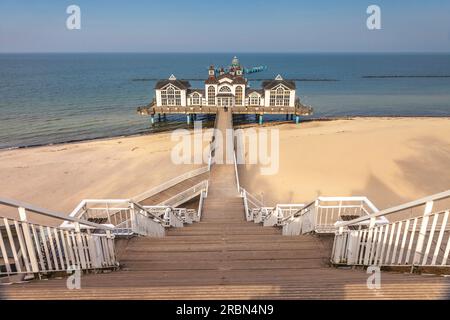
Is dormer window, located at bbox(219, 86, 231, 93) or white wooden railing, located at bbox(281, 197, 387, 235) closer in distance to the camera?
white wooden railing, located at bbox(281, 197, 387, 235)

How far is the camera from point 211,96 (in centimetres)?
3862

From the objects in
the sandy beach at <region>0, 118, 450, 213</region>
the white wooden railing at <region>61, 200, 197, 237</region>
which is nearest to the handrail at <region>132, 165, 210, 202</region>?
the sandy beach at <region>0, 118, 450, 213</region>

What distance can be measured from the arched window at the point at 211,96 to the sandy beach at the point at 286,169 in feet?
33.3

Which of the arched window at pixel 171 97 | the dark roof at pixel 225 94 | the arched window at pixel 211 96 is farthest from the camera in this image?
the arched window at pixel 171 97

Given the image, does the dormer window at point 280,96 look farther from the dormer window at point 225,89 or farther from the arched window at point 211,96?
the arched window at point 211,96

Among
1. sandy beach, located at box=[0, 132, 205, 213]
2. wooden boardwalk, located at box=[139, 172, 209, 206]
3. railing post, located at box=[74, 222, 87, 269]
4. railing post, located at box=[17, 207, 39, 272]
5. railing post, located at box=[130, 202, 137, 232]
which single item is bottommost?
sandy beach, located at box=[0, 132, 205, 213]

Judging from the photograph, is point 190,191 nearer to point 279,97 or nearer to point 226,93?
point 226,93

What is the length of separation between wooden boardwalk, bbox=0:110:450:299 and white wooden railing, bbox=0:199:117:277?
0.36m

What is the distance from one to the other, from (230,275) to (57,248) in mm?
2321

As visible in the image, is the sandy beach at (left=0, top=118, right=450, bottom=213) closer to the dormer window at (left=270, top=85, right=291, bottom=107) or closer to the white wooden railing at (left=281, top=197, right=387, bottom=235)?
the dormer window at (left=270, top=85, right=291, bottom=107)

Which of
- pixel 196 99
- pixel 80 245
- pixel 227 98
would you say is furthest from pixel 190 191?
pixel 196 99

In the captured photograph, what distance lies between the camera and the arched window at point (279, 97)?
37.7 m

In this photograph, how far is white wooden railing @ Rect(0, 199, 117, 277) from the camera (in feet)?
11.7

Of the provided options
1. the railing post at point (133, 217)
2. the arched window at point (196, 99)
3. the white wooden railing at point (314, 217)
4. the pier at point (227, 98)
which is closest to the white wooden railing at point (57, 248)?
the railing post at point (133, 217)
